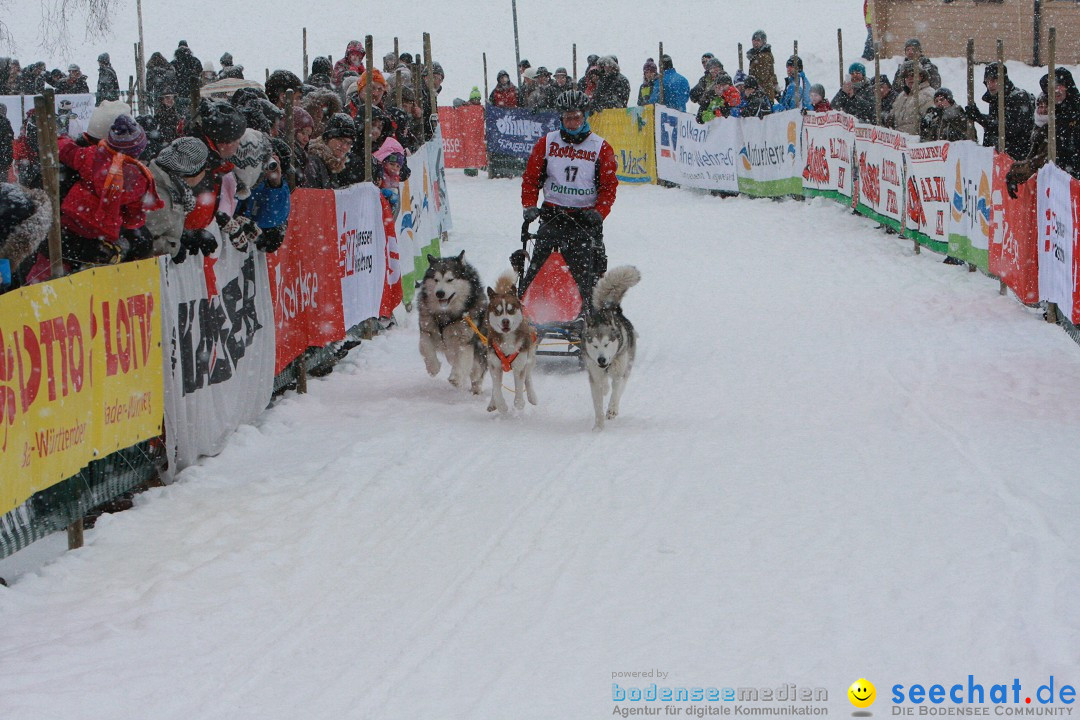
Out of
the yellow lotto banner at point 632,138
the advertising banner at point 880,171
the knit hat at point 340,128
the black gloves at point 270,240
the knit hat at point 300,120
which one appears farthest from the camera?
the yellow lotto banner at point 632,138

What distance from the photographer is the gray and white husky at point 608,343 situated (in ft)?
24.5

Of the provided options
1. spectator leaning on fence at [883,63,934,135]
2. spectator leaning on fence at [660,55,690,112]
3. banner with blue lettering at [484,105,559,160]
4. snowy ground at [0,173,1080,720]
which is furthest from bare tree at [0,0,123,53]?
spectator leaning on fence at [660,55,690,112]

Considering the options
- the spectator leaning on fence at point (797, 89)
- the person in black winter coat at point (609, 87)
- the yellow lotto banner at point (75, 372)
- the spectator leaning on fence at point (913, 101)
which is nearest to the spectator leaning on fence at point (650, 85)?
the person in black winter coat at point (609, 87)

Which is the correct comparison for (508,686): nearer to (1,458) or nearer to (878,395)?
(1,458)

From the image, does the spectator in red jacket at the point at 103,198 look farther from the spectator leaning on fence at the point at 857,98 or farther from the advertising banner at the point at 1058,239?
the spectator leaning on fence at the point at 857,98

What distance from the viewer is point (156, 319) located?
6.00 meters

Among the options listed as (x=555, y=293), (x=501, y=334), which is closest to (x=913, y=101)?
(x=555, y=293)

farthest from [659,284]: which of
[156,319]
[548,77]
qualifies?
[548,77]

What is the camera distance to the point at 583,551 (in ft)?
16.8

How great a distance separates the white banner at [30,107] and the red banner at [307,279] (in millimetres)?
7624

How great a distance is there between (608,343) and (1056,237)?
4.06 meters

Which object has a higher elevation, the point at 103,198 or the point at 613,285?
the point at 103,198

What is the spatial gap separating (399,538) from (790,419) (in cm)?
307

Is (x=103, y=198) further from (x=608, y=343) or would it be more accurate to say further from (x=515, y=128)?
(x=515, y=128)
